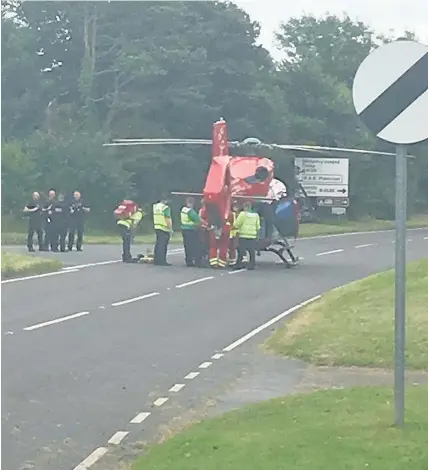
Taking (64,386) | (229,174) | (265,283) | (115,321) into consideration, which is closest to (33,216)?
(229,174)

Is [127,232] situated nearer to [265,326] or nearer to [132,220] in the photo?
[132,220]

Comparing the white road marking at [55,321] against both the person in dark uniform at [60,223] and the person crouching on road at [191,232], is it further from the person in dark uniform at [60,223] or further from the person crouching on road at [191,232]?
the person in dark uniform at [60,223]

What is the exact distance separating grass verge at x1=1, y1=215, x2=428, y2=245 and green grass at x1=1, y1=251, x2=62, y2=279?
32.1ft

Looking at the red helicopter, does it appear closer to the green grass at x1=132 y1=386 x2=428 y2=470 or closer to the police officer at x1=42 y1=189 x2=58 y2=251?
the police officer at x1=42 y1=189 x2=58 y2=251

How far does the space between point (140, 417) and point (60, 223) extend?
23.0 m

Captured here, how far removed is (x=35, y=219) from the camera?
31.1 meters

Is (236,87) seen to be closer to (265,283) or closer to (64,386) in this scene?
(265,283)

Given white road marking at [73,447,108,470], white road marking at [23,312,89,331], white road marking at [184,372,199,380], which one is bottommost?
white road marking at [23,312,89,331]

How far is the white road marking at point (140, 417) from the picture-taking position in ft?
30.0

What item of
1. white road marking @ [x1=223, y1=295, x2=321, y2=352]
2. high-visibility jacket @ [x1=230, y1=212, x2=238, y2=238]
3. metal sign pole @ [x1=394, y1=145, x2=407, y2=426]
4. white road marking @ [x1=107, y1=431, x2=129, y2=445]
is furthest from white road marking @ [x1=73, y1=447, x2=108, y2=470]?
high-visibility jacket @ [x1=230, y1=212, x2=238, y2=238]

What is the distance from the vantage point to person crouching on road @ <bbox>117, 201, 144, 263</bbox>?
1122 inches

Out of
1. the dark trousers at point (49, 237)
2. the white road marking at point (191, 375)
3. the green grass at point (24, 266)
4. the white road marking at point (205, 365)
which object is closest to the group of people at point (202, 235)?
the green grass at point (24, 266)

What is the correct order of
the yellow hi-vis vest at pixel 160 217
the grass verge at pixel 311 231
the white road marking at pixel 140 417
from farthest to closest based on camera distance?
the grass verge at pixel 311 231
the yellow hi-vis vest at pixel 160 217
the white road marking at pixel 140 417

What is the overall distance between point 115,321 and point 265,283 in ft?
27.2
